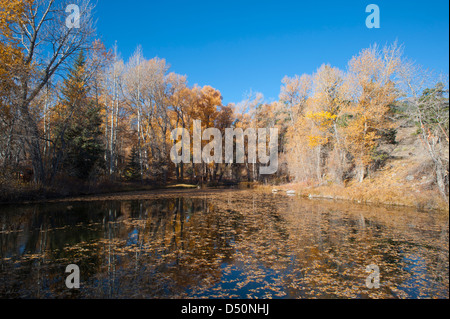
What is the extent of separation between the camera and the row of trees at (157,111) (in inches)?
470

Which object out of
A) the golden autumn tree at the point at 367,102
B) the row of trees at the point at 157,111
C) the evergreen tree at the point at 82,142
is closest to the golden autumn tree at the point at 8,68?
the row of trees at the point at 157,111

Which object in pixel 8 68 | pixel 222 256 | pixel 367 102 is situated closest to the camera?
pixel 222 256

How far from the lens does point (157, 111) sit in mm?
27656

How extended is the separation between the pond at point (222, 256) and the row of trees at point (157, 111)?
585cm

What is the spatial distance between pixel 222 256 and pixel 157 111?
2485 centimetres

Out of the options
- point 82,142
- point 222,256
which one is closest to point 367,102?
point 222,256

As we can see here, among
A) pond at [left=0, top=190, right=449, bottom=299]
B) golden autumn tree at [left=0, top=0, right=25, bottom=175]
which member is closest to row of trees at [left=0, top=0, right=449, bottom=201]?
golden autumn tree at [left=0, top=0, right=25, bottom=175]

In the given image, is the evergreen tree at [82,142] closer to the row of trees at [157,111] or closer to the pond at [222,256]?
the row of trees at [157,111]

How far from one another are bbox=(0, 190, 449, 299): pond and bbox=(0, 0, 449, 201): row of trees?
5.85 metres

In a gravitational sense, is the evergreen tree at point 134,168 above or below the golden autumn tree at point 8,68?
below

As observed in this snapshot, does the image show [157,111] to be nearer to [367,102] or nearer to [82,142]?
[82,142]

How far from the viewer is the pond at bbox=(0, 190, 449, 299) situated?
3.90m
